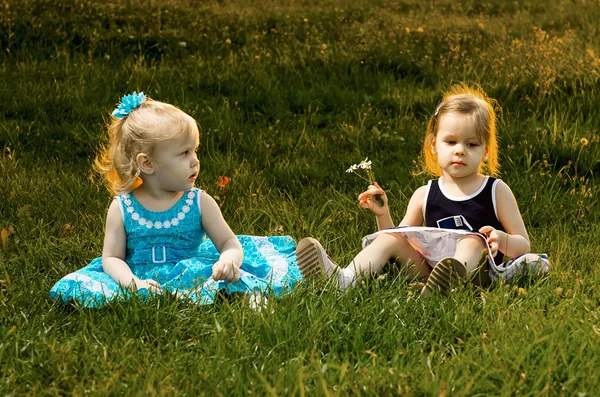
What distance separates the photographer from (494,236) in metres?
3.58

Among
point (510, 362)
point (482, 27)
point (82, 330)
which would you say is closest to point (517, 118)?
point (482, 27)

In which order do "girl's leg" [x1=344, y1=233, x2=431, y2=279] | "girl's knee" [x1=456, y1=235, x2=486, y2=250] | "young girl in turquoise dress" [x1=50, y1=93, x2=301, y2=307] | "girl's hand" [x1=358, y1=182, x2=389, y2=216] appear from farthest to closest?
"girl's hand" [x1=358, y1=182, x2=389, y2=216], "girl's leg" [x1=344, y1=233, x2=431, y2=279], "girl's knee" [x1=456, y1=235, x2=486, y2=250], "young girl in turquoise dress" [x1=50, y1=93, x2=301, y2=307]

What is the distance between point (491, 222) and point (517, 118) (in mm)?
2094

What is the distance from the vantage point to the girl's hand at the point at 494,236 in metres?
3.58

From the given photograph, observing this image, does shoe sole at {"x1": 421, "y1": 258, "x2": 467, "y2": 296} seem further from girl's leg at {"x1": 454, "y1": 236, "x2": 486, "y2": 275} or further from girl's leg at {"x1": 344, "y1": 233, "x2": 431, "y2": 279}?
girl's leg at {"x1": 344, "y1": 233, "x2": 431, "y2": 279}

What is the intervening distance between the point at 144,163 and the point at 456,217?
1.49m

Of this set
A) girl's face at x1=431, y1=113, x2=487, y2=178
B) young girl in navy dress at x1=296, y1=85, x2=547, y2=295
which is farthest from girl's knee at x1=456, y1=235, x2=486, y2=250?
girl's face at x1=431, y1=113, x2=487, y2=178

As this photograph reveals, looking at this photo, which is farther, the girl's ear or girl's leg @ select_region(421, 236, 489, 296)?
the girl's ear

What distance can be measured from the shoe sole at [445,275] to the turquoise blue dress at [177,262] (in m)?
0.58

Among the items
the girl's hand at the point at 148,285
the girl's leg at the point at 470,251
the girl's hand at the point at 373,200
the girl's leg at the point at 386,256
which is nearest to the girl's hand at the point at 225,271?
the girl's hand at the point at 148,285

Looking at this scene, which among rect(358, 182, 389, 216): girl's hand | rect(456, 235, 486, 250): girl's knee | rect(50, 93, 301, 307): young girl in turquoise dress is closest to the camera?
rect(50, 93, 301, 307): young girl in turquoise dress

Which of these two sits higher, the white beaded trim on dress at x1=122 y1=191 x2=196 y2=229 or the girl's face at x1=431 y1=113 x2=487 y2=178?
the girl's face at x1=431 y1=113 x2=487 y2=178

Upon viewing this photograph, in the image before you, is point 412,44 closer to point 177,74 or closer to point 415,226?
point 177,74

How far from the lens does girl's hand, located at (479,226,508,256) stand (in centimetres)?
358
